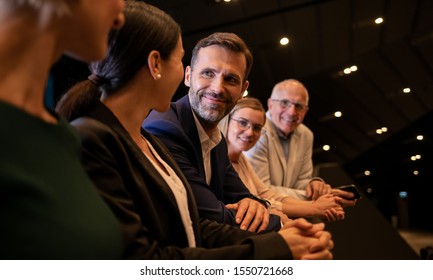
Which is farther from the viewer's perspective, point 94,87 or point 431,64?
point 431,64

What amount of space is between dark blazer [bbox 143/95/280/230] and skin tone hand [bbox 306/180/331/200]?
72cm

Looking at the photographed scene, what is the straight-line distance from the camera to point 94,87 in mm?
947

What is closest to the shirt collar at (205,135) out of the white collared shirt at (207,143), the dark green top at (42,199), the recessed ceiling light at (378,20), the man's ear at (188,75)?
the white collared shirt at (207,143)

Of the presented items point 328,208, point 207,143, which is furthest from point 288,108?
point 207,143

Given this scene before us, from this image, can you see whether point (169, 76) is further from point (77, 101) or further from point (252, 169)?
point (252, 169)

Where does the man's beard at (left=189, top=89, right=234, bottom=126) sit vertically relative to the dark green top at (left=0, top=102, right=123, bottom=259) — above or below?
above

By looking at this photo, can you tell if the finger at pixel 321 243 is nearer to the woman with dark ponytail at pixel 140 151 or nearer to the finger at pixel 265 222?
the woman with dark ponytail at pixel 140 151

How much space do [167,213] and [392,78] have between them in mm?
2465

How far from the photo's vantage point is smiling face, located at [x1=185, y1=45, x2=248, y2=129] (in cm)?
157

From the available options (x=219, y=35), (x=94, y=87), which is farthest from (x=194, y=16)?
(x=94, y=87)

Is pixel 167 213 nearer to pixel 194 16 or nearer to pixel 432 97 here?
pixel 194 16

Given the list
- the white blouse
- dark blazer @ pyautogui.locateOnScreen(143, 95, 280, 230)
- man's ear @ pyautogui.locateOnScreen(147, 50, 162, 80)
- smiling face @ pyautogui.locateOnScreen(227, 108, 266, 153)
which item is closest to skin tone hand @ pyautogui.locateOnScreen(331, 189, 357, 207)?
smiling face @ pyautogui.locateOnScreen(227, 108, 266, 153)

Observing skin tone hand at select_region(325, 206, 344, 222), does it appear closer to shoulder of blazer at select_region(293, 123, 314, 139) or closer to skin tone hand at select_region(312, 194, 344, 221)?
skin tone hand at select_region(312, 194, 344, 221)

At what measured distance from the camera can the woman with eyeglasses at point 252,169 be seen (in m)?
1.97
